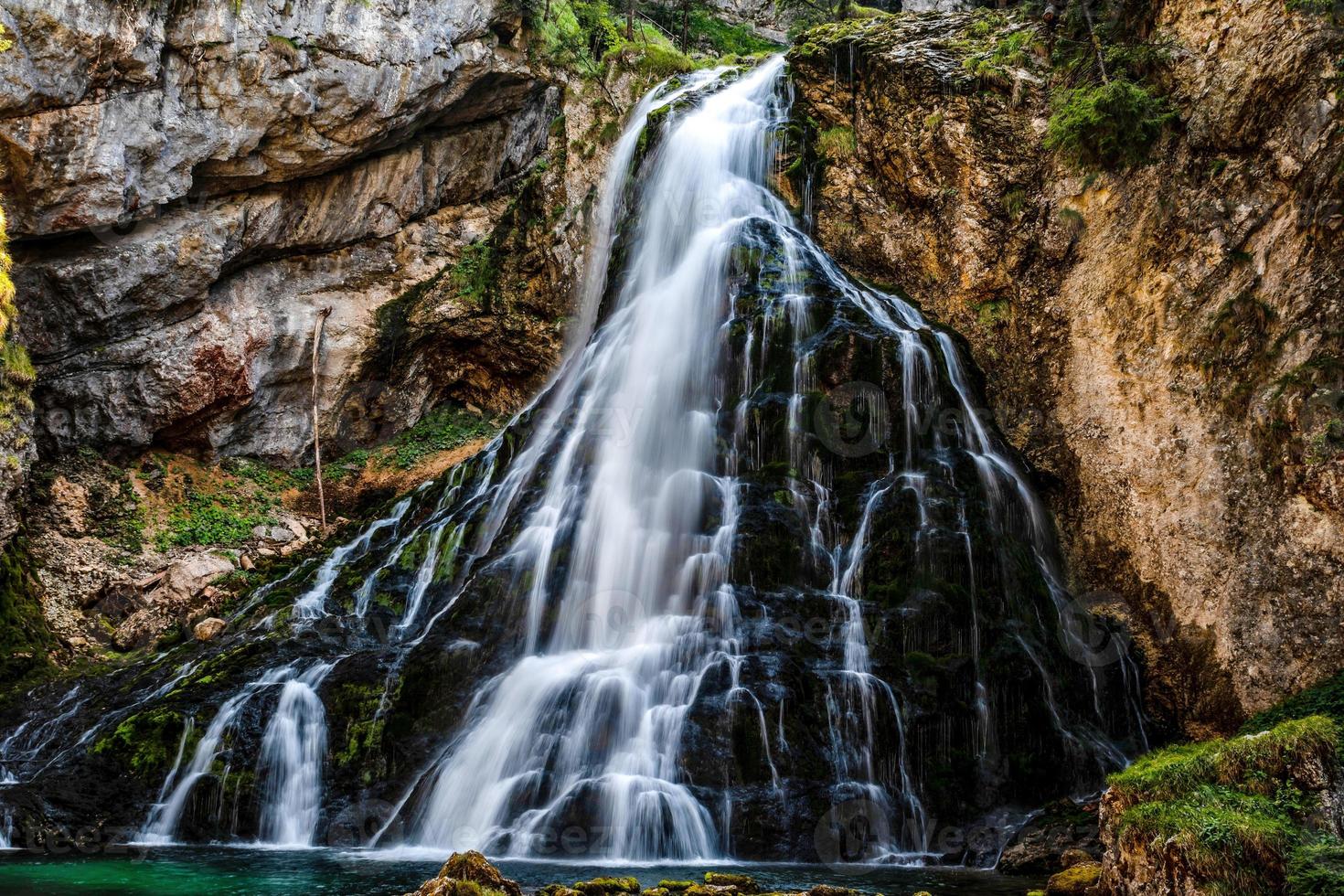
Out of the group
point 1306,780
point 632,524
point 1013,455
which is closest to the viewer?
point 1306,780

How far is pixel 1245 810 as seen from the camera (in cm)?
595

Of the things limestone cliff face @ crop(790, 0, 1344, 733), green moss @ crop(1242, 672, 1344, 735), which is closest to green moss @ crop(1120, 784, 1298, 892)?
green moss @ crop(1242, 672, 1344, 735)

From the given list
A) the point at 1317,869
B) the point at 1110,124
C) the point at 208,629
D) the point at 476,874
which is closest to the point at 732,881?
the point at 476,874

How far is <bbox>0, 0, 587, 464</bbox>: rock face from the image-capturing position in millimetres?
15570

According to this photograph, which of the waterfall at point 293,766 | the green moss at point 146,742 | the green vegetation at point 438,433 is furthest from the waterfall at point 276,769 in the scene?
the green vegetation at point 438,433

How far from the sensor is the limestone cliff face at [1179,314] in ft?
32.8

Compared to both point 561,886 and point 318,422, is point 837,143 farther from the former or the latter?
point 561,886

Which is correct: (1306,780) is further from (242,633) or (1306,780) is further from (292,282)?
(292,282)

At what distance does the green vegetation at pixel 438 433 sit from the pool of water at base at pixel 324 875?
1258 cm

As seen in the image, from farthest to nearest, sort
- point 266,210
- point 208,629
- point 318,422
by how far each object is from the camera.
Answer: point 318,422, point 266,210, point 208,629

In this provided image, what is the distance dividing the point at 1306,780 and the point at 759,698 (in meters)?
5.17

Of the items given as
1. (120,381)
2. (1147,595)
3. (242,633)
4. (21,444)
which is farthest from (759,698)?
(120,381)

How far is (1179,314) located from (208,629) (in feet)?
50.5

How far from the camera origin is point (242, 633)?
13086 mm
